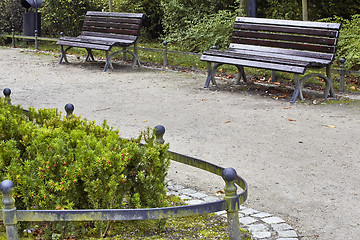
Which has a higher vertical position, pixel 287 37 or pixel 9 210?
pixel 287 37

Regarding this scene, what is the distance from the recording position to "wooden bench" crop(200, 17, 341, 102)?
8.90 meters

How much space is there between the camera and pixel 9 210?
3.03 meters

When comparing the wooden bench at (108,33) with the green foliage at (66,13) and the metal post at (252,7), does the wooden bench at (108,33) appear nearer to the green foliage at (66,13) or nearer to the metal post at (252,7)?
the metal post at (252,7)

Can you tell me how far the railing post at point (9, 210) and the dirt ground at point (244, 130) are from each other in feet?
6.93

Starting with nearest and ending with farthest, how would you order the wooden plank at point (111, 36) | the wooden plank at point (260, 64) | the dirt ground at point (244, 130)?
the dirt ground at point (244, 130) → the wooden plank at point (260, 64) → the wooden plank at point (111, 36)

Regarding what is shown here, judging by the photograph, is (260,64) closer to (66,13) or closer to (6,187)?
(6,187)

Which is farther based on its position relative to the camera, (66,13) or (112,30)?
(66,13)

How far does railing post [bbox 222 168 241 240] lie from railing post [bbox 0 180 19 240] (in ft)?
3.85

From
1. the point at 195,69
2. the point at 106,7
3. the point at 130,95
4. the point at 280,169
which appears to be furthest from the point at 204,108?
the point at 106,7

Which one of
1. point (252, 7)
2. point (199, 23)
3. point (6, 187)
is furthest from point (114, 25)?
point (6, 187)

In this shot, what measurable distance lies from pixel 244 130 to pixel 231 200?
400 cm

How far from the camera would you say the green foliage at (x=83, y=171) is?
3.84m

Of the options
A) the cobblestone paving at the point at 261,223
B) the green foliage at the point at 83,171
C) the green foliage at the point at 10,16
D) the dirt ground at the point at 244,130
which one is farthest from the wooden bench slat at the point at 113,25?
the green foliage at the point at 83,171

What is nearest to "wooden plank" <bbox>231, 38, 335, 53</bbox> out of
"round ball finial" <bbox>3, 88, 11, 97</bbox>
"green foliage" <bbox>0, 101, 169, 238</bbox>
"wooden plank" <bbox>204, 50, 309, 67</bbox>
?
→ "wooden plank" <bbox>204, 50, 309, 67</bbox>
